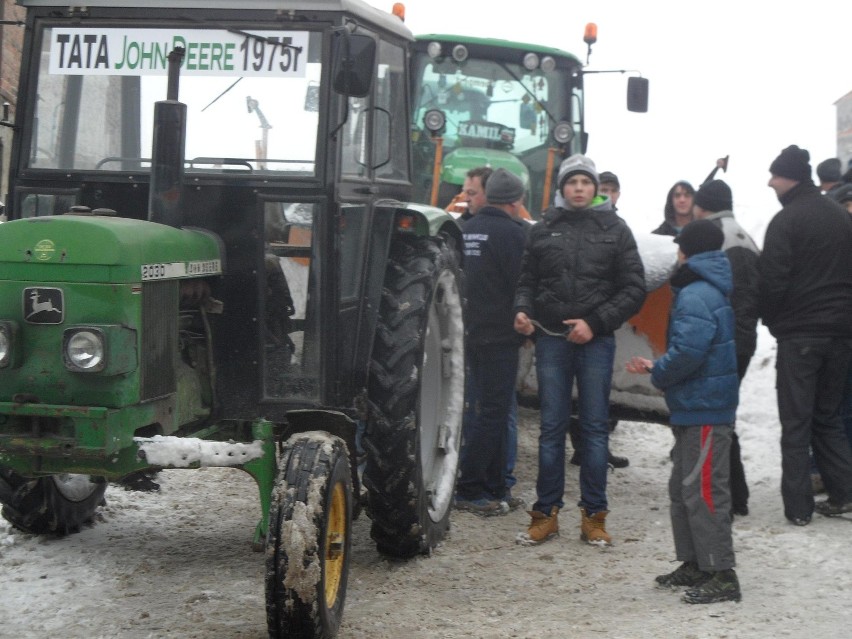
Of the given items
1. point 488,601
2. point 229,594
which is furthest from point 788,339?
point 229,594

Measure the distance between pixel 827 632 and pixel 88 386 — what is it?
116 inches

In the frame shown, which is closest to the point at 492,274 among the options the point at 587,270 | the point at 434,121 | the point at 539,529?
the point at 587,270

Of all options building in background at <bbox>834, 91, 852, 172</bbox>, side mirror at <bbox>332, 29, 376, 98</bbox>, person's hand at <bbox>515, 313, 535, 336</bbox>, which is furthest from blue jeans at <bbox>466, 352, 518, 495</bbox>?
building in background at <bbox>834, 91, 852, 172</bbox>

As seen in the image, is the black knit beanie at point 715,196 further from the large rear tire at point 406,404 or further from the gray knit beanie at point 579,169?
the large rear tire at point 406,404

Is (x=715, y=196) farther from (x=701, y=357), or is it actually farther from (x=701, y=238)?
(x=701, y=357)

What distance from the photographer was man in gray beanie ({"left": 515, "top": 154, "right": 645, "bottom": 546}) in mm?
6191

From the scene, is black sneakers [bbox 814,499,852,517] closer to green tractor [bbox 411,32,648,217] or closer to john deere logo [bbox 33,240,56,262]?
john deere logo [bbox 33,240,56,262]

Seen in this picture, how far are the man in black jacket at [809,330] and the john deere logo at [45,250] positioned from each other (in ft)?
13.0

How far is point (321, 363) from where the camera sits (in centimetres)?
503

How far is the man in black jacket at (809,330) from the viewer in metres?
6.60

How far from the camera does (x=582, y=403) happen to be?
6.24 meters

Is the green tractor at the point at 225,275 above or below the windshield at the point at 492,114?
below

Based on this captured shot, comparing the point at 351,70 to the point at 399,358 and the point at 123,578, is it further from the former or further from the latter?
the point at 123,578

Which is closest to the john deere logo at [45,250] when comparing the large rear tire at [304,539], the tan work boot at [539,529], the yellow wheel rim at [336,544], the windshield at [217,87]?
the windshield at [217,87]
